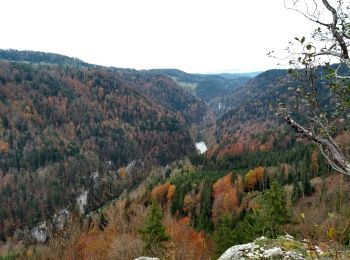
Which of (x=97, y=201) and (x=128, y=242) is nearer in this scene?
(x=128, y=242)

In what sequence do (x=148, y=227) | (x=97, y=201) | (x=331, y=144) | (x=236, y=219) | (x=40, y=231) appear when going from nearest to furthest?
(x=331, y=144) < (x=148, y=227) < (x=236, y=219) < (x=40, y=231) < (x=97, y=201)

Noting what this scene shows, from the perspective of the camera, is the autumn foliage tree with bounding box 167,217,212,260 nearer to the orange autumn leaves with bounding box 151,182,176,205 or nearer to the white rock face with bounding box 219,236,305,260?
the white rock face with bounding box 219,236,305,260

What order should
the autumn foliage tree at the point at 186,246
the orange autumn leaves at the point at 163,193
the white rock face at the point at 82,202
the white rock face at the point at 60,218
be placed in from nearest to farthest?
the autumn foliage tree at the point at 186,246 < the orange autumn leaves at the point at 163,193 < the white rock face at the point at 60,218 < the white rock face at the point at 82,202

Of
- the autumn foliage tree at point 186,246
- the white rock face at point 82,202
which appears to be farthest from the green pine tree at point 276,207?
the white rock face at point 82,202

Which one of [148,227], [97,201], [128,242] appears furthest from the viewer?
[97,201]

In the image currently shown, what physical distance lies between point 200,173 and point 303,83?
155 m

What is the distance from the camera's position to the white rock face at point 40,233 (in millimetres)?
140050

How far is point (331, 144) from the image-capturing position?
847 cm

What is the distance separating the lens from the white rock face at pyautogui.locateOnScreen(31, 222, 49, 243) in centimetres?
14005

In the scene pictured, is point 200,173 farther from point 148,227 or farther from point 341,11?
point 341,11

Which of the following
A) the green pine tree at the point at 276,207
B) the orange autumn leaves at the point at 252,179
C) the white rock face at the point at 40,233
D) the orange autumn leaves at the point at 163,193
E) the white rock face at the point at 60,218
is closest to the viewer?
the green pine tree at the point at 276,207

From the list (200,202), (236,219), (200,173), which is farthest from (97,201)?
(236,219)

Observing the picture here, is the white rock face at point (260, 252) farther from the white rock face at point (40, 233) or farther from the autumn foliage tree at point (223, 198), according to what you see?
the white rock face at point (40, 233)

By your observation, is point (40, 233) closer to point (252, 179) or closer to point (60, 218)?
point (60, 218)
